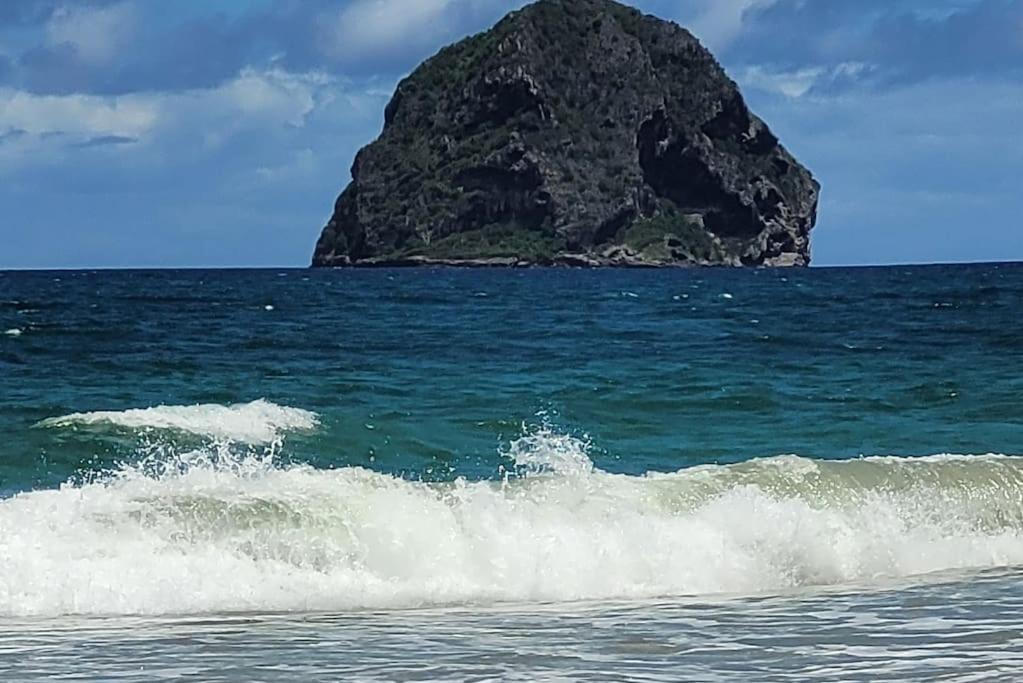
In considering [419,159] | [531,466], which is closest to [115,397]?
[531,466]

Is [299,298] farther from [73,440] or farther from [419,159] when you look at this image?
[419,159]

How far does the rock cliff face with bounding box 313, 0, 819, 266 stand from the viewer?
529 feet

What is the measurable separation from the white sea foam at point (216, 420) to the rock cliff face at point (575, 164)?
443 ft

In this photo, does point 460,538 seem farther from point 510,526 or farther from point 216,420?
point 216,420

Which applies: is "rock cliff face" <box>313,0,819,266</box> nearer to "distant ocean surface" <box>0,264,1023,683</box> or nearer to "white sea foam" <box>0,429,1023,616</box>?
"distant ocean surface" <box>0,264,1023,683</box>

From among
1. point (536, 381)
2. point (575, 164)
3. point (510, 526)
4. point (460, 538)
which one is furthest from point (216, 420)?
point (575, 164)

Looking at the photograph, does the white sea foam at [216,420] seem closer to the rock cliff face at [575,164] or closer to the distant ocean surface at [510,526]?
the distant ocean surface at [510,526]

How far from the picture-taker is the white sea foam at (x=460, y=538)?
1056 cm

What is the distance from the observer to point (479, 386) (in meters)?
26.2

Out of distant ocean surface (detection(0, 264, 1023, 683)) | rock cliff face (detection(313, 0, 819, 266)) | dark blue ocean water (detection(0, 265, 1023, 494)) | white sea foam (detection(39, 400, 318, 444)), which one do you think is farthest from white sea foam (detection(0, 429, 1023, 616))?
rock cliff face (detection(313, 0, 819, 266))

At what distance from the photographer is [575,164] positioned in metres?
164

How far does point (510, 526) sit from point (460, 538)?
0.46 metres

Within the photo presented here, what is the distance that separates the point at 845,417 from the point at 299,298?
50465 mm

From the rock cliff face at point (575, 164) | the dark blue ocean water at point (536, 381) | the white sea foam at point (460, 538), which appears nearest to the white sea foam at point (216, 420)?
the dark blue ocean water at point (536, 381)
